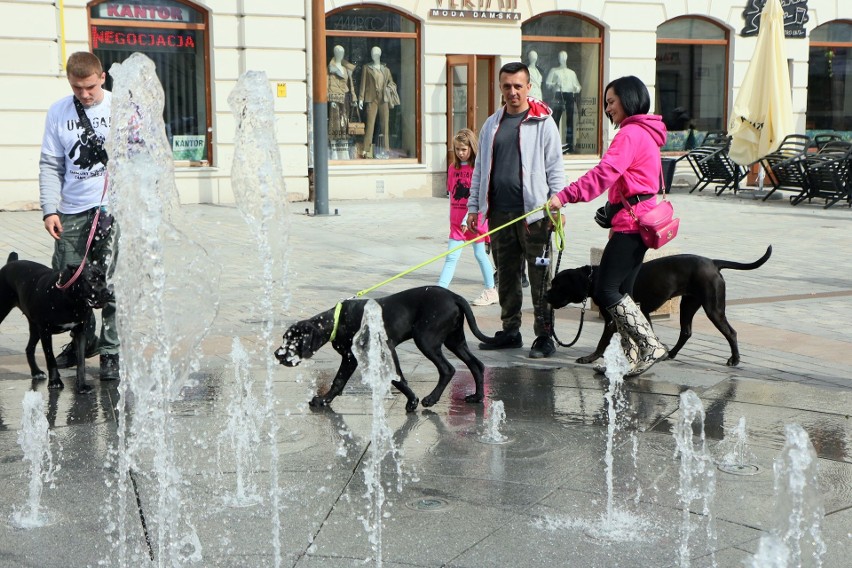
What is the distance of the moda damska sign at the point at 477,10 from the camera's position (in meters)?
19.0

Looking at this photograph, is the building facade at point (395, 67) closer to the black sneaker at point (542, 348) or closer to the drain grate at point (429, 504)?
the black sneaker at point (542, 348)

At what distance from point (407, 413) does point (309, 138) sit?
1296 cm

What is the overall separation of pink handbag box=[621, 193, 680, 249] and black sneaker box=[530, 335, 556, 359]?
1157 mm

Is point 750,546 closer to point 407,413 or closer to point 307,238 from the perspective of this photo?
point 407,413

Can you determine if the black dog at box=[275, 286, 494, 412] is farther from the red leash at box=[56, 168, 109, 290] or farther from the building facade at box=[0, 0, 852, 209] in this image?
the building facade at box=[0, 0, 852, 209]

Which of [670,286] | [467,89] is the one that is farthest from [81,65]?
[467,89]

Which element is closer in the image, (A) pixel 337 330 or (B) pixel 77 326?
(A) pixel 337 330

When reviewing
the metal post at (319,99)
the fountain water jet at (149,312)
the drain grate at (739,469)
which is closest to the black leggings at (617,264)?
the drain grate at (739,469)

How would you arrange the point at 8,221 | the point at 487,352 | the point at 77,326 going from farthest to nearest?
1. the point at 8,221
2. the point at 487,352
3. the point at 77,326

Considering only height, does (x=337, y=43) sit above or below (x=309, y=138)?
above

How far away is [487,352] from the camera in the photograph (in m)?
7.34

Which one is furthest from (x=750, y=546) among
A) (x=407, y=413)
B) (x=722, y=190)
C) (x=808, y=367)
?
(x=722, y=190)

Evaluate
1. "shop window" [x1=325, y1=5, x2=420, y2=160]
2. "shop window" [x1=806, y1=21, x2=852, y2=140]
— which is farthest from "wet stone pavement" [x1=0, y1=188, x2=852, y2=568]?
"shop window" [x1=806, y1=21, x2=852, y2=140]

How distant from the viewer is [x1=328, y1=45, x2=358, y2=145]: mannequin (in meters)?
18.6
